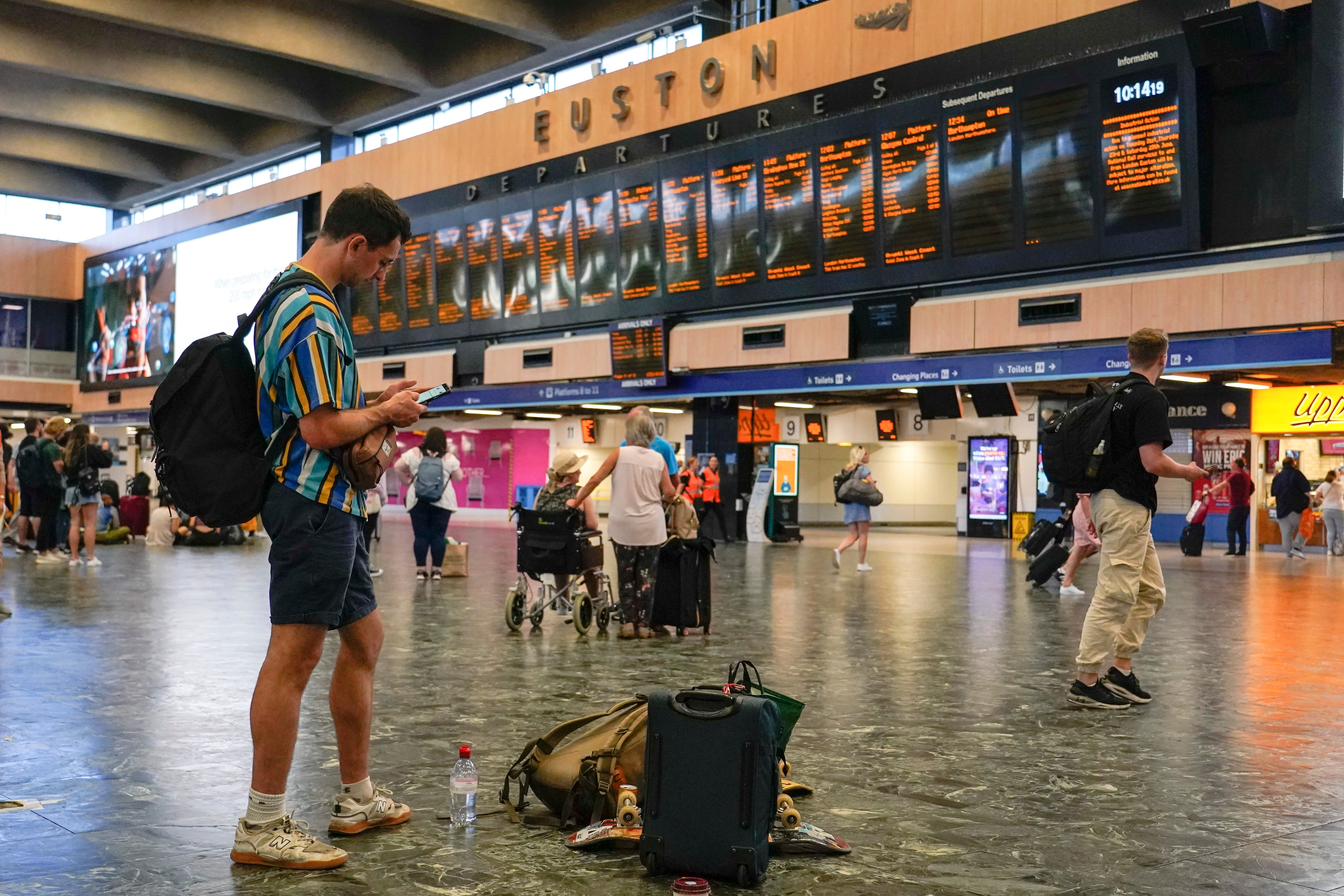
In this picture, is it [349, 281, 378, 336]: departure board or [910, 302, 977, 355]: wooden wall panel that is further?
[349, 281, 378, 336]: departure board

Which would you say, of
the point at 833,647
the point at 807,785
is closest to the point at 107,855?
the point at 807,785

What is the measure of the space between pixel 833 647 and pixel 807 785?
3834 millimetres

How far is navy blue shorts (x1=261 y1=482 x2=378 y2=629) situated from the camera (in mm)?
3324

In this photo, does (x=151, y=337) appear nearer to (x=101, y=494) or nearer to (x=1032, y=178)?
(x=101, y=494)

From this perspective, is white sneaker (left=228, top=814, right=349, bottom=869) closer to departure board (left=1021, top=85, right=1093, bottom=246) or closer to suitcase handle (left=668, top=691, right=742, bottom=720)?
suitcase handle (left=668, top=691, right=742, bottom=720)

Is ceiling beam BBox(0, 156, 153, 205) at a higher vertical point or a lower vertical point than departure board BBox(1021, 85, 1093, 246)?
higher

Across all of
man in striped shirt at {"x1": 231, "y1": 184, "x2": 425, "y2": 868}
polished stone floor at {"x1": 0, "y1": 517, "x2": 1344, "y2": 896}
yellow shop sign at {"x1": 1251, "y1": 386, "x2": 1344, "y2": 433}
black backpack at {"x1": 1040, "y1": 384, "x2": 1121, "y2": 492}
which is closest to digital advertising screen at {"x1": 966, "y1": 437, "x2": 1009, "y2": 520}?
yellow shop sign at {"x1": 1251, "y1": 386, "x2": 1344, "y2": 433}

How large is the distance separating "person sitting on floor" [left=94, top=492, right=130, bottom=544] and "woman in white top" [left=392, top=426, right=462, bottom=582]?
28.3ft

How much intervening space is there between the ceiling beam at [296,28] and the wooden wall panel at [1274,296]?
18.9m

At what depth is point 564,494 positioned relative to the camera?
9.40m

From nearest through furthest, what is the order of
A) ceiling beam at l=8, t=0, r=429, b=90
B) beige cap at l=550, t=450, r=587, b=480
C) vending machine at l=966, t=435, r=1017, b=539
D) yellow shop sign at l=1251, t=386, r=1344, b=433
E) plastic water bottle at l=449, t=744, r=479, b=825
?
plastic water bottle at l=449, t=744, r=479, b=825 < beige cap at l=550, t=450, r=587, b=480 < yellow shop sign at l=1251, t=386, r=1344, b=433 < ceiling beam at l=8, t=0, r=429, b=90 < vending machine at l=966, t=435, r=1017, b=539

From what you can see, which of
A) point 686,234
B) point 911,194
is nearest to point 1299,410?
point 911,194

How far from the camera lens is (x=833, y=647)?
8070 millimetres

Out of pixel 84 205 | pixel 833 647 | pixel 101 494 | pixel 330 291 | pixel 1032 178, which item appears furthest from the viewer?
pixel 84 205
